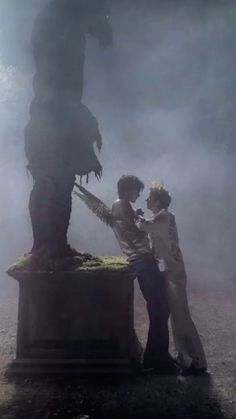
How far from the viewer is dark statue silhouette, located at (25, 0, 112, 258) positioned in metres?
4.72

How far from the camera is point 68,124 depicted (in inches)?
189

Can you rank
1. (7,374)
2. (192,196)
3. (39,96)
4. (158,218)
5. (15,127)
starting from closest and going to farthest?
1. (7,374)
2. (158,218)
3. (39,96)
4. (192,196)
5. (15,127)

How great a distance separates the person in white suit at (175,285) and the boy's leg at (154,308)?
0.08 meters

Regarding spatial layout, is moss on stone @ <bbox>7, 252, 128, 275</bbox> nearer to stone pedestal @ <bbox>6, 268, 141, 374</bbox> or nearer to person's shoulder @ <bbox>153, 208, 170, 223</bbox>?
stone pedestal @ <bbox>6, 268, 141, 374</bbox>

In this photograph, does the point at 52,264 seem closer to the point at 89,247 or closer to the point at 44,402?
the point at 44,402

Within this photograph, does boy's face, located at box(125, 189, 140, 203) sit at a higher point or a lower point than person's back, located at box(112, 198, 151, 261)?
higher

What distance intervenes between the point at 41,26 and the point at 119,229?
235cm

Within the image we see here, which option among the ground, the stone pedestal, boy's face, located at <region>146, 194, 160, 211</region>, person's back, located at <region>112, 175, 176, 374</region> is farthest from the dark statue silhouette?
the ground

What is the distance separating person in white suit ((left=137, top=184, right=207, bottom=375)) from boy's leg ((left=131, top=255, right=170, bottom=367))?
79 mm

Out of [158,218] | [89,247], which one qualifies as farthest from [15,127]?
[158,218]

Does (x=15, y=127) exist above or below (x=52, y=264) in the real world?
above

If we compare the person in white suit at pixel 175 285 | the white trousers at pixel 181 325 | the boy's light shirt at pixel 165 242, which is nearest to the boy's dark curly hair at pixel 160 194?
the person in white suit at pixel 175 285

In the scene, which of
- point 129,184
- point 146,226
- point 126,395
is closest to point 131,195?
point 129,184

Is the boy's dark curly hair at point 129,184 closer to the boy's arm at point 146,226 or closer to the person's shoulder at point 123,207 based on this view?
the person's shoulder at point 123,207
